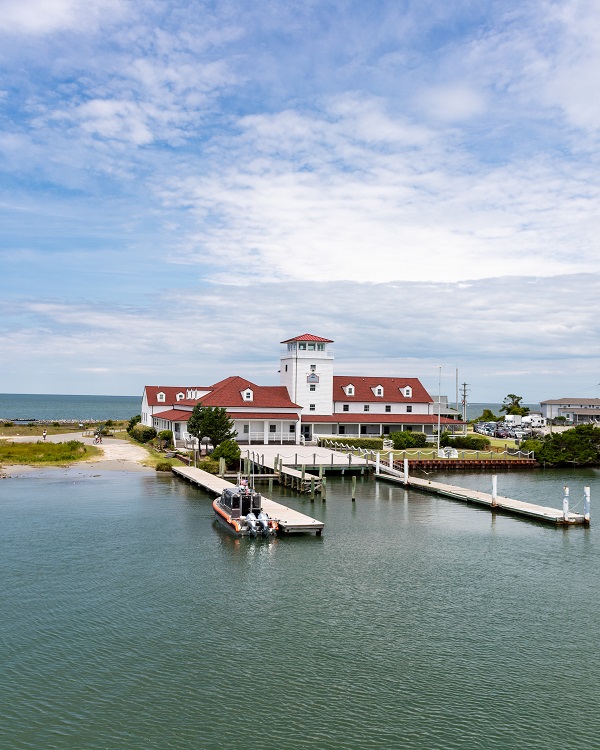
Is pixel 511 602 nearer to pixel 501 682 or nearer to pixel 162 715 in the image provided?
pixel 501 682

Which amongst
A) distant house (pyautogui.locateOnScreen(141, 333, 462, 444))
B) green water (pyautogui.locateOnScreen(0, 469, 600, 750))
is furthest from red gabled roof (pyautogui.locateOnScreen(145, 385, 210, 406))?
green water (pyautogui.locateOnScreen(0, 469, 600, 750))

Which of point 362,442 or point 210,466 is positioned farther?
point 362,442

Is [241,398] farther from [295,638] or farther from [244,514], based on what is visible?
[295,638]

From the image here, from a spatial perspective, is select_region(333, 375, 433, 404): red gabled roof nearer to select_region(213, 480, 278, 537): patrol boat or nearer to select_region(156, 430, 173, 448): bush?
select_region(156, 430, 173, 448): bush

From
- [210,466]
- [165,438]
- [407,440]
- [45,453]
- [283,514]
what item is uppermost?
[407,440]

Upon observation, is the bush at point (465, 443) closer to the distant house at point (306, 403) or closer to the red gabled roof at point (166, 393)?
the distant house at point (306, 403)

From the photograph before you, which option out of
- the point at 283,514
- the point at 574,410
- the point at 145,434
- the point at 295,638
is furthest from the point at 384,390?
the point at 295,638

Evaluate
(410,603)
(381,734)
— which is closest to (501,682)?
(381,734)
